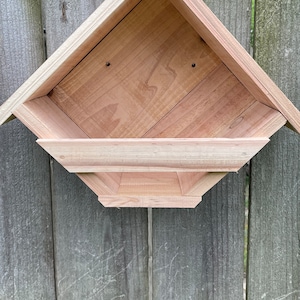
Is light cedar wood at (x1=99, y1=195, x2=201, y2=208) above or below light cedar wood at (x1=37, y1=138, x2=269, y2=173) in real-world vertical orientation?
below

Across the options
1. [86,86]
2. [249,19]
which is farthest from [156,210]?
[249,19]

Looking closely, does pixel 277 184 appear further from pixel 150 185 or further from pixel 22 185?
pixel 22 185

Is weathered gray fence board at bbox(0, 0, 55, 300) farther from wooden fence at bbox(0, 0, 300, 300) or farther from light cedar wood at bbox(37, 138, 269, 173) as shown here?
light cedar wood at bbox(37, 138, 269, 173)

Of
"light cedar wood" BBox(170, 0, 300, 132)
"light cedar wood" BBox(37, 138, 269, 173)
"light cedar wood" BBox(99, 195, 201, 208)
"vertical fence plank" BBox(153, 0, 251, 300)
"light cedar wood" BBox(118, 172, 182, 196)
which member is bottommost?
"vertical fence plank" BBox(153, 0, 251, 300)

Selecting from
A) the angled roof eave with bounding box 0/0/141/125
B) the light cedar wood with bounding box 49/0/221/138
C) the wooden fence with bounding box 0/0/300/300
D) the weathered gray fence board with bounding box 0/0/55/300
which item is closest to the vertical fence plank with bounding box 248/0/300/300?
the wooden fence with bounding box 0/0/300/300

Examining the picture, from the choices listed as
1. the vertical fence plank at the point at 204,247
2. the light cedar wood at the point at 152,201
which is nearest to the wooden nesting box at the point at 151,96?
the light cedar wood at the point at 152,201

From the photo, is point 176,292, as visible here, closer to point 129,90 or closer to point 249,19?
point 129,90

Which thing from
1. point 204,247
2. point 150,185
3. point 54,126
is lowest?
point 204,247

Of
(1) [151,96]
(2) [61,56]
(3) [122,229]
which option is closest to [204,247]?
(3) [122,229]

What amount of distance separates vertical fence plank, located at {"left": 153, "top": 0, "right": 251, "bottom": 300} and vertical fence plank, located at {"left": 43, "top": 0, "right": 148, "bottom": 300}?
0.10 feet

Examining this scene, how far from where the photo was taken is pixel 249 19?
690 millimetres

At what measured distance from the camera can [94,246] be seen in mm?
763

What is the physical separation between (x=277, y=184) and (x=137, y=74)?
0.30 metres

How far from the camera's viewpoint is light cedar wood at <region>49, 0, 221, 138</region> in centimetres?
68
